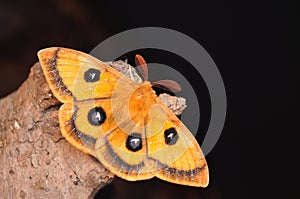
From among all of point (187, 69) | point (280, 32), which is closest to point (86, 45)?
point (187, 69)

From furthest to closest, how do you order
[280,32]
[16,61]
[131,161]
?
1. [16,61]
2. [280,32]
3. [131,161]

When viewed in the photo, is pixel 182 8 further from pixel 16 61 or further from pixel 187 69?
pixel 16 61

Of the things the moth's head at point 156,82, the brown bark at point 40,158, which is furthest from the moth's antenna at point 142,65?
the brown bark at point 40,158

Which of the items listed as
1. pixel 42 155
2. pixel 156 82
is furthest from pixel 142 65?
pixel 42 155

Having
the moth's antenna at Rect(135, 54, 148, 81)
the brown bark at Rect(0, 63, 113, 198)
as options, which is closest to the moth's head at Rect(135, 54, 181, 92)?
the moth's antenna at Rect(135, 54, 148, 81)

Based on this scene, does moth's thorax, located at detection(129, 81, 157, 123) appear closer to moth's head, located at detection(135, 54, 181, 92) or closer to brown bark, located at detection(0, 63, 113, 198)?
moth's head, located at detection(135, 54, 181, 92)

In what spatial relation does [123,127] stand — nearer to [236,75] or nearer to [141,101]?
[141,101]
